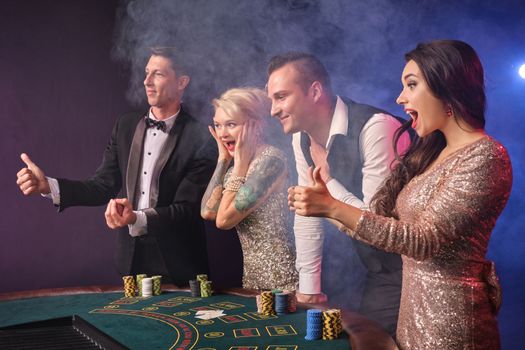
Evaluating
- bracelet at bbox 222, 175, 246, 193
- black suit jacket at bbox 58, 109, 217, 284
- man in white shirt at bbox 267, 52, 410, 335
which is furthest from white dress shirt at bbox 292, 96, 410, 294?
black suit jacket at bbox 58, 109, 217, 284

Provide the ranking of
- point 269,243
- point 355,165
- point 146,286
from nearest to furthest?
point 355,165 → point 146,286 → point 269,243

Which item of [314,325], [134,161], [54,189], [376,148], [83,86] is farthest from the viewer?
[83,86]

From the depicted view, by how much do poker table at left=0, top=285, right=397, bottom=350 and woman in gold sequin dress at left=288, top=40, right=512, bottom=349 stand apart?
20 cm

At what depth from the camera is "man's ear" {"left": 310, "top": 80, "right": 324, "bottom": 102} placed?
3018mm

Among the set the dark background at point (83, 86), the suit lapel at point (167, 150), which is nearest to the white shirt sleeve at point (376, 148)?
the dark background at point (83, 86)

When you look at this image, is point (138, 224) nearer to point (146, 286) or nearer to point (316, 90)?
point (146, 286)

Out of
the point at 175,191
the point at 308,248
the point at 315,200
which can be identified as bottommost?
the point at 308,248

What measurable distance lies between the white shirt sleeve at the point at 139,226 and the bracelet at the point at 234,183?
0.65 metres

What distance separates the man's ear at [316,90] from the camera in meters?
3.02

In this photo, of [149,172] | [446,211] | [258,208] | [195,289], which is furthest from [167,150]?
[446,211]

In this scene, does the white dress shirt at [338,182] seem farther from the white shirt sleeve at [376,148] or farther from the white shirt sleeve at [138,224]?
the white shirt sleeve at [138,224]

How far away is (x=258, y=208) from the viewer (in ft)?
10.5

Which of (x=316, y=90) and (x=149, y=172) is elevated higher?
(x=316, y=90)

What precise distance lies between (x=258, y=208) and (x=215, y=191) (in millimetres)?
428
